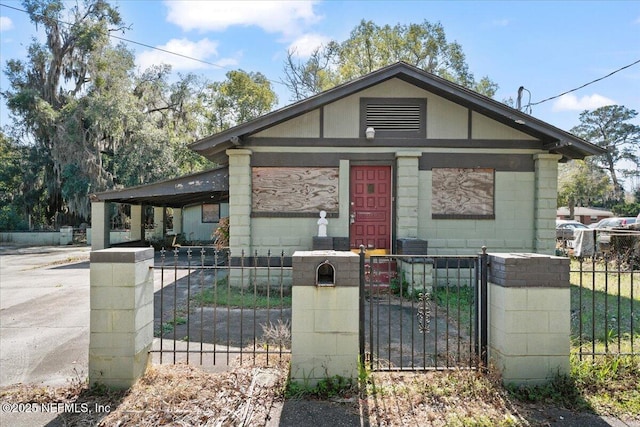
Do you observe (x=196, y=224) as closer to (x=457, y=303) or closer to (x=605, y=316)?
(x=457, y=303)

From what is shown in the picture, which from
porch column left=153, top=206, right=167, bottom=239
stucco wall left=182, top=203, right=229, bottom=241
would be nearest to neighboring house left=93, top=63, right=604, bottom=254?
stucco wall left=182, top=203, right=229, bottom=241

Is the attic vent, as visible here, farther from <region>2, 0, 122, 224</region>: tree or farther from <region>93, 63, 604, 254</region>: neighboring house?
<region>2, 0, 122, 224</region>: tree

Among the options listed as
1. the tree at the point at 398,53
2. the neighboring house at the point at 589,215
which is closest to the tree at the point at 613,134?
the neighboring house at the point at 589,215

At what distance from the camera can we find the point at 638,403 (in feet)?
11.1

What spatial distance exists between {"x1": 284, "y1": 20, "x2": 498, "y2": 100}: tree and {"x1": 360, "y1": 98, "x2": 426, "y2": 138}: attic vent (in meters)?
19.3

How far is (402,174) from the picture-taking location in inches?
337

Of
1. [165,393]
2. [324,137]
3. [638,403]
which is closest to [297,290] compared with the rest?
[165,393]

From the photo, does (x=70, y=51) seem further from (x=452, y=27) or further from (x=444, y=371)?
(x=444, y=371)

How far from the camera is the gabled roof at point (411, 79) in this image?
809 cm

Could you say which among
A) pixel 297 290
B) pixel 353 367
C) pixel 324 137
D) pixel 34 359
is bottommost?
pixel 34 359

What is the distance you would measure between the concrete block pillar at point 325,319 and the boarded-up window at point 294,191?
4.99 meters

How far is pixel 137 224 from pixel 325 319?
1663 cm

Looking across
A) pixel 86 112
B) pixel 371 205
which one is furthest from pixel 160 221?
pixel 371 205

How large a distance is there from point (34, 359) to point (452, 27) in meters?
28.7
